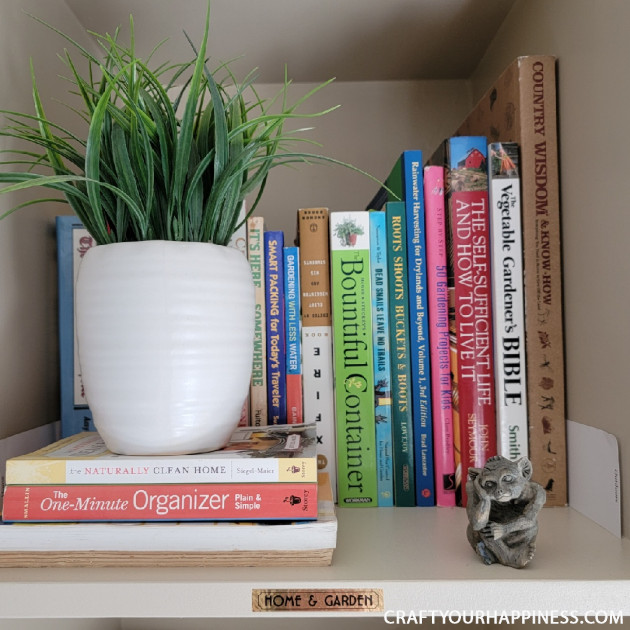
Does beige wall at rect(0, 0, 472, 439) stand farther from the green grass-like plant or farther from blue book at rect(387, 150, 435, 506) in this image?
blue book at rect(387, 150, 435, 506)

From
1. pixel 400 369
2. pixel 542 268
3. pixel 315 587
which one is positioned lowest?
pixel 315 587

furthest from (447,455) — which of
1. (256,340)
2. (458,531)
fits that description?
(256,340)

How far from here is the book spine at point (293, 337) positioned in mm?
681

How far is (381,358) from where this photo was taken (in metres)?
0.67

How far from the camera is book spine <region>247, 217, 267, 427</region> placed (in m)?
0.68

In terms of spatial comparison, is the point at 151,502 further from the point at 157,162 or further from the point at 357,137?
the point at 357,137

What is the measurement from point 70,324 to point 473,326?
456mm

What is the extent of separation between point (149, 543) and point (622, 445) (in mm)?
Answer: 405

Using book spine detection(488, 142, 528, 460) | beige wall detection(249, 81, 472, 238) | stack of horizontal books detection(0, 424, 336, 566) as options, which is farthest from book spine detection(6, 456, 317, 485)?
beige wall detection(249, 81, 472, 238)

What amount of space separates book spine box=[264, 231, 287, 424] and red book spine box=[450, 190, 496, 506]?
0.62ft

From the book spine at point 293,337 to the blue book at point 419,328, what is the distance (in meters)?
0.12

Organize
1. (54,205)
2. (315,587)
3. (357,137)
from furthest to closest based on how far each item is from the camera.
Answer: (357,137) < (54,205) < (315,587)

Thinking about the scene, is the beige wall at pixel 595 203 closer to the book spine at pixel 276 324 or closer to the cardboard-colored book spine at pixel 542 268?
the cardboard-colored book spine at pixel 542 268

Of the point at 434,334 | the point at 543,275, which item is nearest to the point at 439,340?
the point at 434,334
